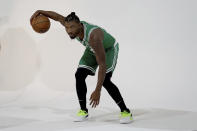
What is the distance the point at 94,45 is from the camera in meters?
3.84

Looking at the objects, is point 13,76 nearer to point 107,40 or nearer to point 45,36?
point 45,36

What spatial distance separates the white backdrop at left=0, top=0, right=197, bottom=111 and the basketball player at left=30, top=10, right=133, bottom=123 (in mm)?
1417

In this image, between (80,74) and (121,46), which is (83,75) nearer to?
(80,74)

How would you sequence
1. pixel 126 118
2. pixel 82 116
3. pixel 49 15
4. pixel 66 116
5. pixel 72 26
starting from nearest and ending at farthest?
1. pixel 72 26
2. pixel 126 118
3. pixel 82 116
4. pixel 49 15
5. pixel 66 116

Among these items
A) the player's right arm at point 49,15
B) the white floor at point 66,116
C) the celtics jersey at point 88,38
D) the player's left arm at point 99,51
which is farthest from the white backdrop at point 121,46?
the player's left arm at point 99,51

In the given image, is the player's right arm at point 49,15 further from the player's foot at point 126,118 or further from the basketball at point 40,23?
the player's foot at point 126,118

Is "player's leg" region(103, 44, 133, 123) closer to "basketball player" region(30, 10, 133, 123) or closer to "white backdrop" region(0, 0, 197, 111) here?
"basketball player" region(30, 10, 133, 123)

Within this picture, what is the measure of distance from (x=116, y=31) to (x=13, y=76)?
1.78m

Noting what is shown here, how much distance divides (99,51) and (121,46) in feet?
8.99

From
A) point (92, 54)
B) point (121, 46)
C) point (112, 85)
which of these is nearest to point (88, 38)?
point (92, 54)

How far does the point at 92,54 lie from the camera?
4312 mm

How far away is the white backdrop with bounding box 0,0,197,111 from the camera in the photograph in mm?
6090

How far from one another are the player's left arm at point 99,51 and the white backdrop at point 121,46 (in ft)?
6.07

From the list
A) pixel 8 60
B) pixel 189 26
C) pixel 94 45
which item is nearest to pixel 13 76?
pixel 8 60
